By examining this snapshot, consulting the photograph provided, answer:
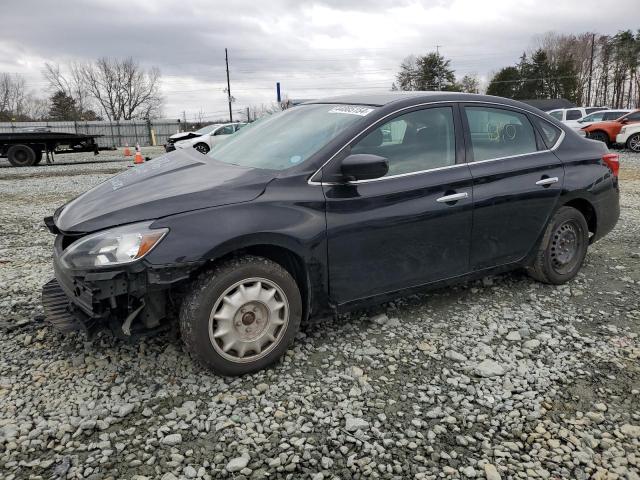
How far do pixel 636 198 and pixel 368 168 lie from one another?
773cm

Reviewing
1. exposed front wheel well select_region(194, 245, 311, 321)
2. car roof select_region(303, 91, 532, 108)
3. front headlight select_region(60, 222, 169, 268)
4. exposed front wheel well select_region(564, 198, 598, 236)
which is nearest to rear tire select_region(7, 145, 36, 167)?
car roof select_region(303, 91, 532, 108)

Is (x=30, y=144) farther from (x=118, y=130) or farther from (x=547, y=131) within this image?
(x=118, y=130)

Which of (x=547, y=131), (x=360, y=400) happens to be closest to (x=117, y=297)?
(x=360, y=400)

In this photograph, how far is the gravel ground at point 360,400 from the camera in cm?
212

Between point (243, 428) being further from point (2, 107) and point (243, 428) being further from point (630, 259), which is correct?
point (2, 107)

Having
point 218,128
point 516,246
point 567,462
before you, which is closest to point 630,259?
point 516,246

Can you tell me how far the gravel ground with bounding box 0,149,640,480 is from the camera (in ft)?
6.97

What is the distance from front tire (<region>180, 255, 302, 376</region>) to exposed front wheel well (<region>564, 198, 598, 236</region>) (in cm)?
271

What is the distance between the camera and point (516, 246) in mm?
3734

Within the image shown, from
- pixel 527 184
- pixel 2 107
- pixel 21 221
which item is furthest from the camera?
pixel 2 107

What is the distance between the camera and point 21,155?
53.4ft

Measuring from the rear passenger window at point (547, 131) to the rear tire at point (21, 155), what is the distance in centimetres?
1706

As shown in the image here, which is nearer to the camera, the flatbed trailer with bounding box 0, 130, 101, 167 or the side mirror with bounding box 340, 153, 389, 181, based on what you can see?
the side mirror with bounding box 340, 153, 389, 181

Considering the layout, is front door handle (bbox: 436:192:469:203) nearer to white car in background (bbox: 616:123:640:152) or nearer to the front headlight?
the front headlight
